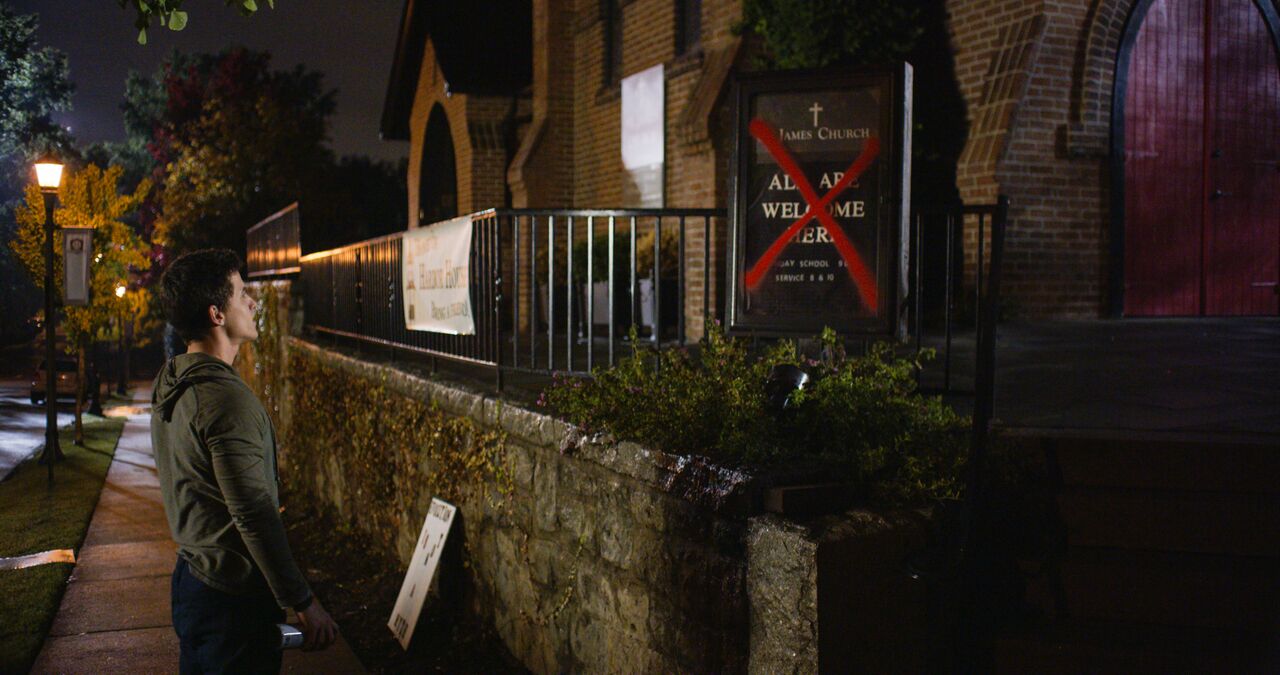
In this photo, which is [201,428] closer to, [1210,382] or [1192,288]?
[1210,382]

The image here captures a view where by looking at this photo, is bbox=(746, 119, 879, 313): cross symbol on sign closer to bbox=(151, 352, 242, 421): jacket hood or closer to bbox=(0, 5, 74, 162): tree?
bbox=(151, 352, 242, 421): jacket hood

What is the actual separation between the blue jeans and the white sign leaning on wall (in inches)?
123

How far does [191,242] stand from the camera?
33344 mm

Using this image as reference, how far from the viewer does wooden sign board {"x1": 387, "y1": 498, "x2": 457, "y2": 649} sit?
5.90m

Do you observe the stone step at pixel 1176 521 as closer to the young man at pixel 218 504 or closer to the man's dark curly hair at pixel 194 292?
the young man at pixel 218 504

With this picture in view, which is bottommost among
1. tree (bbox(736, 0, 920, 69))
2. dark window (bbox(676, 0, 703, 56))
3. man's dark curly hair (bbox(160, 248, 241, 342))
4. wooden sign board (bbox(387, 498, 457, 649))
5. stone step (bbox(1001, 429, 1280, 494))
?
wooden sign board (bbox(387, 498, 457, 649))

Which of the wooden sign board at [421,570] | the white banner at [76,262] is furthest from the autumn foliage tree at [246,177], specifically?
the wooden sign board at [421,570]

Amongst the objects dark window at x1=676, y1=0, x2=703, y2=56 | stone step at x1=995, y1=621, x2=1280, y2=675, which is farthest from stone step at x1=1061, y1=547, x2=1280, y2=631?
dark window at x1=676, y1=0, x2=703, y2=56

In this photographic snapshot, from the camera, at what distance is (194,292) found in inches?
124

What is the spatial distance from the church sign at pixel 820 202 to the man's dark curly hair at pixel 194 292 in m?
2.68

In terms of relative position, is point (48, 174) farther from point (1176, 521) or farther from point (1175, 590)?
point (1175, 590)

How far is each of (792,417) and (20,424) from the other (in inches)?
776

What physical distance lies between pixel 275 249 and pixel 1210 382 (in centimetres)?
1190

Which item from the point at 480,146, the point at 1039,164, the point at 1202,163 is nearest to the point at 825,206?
the point at 1039,164
